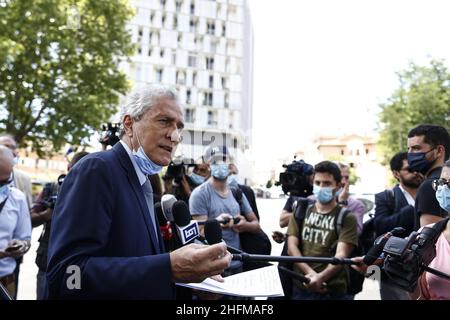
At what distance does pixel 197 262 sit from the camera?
149 cm

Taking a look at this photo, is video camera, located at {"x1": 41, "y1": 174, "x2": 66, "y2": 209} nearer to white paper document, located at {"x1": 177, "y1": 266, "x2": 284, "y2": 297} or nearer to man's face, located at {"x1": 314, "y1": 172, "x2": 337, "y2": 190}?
man's face, located at {"x1": 314, "y1": 172, "x2": 337, "y2": 190}

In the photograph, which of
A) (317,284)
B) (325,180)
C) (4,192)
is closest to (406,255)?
(317,284)

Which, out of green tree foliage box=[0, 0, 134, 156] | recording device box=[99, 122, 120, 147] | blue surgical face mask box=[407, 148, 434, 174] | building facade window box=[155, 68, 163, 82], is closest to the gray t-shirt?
recording device box=[99, 122, 120, 147]

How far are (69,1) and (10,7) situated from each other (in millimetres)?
2749

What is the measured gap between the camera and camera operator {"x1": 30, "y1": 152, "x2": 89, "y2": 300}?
400 centimetres

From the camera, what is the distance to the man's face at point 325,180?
A: 3.98 metres

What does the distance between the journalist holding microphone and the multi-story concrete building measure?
61.3m

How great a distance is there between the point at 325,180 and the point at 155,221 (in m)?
2.40

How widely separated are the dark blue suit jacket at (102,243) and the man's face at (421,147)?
2.30 m

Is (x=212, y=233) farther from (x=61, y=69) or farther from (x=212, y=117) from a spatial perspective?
(x=212, y=117)

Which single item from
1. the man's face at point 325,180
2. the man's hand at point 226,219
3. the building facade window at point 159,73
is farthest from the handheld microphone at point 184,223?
the building facade window at point 159,73

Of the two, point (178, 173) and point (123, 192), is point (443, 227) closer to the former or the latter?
point (123, 192)
